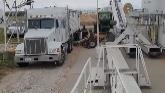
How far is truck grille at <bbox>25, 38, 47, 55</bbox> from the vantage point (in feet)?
64.8

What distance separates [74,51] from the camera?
90.9 feet

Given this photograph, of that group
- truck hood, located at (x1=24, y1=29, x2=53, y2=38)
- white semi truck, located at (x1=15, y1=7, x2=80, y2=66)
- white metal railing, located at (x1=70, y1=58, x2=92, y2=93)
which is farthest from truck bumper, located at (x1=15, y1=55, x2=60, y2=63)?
white metal railing, located at (x1=70, y1=58, x2=92, y2=93)

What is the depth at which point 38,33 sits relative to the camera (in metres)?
20.7

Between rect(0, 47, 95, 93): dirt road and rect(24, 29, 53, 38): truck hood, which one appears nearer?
rect(0, 47, 95, 93): dirt road

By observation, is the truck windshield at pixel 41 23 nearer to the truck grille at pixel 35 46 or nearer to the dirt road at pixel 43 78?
the dirt road at pixel 43 78

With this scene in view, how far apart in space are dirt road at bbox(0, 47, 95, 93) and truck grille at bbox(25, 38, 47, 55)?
2.84 feet

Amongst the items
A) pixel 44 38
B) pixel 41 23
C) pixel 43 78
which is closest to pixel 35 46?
pixel 44 38

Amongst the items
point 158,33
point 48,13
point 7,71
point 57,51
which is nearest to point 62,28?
point 48,13

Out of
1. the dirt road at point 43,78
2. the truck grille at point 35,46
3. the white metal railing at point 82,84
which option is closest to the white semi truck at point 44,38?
the truck grille at point 35,46

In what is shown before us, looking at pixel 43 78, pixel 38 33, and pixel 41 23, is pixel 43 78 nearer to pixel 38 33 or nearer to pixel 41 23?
pixel 38 33

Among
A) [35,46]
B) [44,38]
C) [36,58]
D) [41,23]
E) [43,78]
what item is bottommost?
[43,78]

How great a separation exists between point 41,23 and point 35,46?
282 cm

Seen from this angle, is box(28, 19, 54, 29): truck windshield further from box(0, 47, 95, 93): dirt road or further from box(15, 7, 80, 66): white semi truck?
box(0, 47, 95, 93): dirt road

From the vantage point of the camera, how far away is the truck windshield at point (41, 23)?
874 inches
